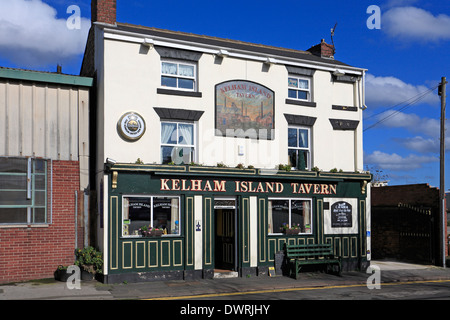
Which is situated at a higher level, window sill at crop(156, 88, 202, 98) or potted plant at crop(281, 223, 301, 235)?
window sill at crop(156, 88, 202, 98)

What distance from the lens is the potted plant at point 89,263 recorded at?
49.6 ft

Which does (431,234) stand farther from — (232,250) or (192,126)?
(192,126)

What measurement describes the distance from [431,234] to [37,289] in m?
16.1

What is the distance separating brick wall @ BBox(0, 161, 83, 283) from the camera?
15.0m

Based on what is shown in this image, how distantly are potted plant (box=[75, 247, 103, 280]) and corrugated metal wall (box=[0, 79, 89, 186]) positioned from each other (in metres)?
2.44

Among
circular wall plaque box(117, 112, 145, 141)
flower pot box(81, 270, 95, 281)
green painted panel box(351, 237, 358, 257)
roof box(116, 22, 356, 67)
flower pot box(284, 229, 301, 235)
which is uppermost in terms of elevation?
roof box(116, 22, 356, 67)

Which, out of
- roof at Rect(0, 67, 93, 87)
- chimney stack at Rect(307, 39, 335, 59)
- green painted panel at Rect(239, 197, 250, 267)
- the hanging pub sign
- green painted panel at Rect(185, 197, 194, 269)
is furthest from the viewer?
chimney stack at Rect(307, 39, 335, 59)

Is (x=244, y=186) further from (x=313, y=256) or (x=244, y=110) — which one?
(x=313, y=256)

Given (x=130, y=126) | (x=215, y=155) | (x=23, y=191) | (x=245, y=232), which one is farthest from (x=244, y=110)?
(x=23, y=191)

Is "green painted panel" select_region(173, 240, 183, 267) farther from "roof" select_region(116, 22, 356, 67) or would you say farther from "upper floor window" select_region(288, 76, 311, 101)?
"roof" select_region(116, 22, 356, 67)

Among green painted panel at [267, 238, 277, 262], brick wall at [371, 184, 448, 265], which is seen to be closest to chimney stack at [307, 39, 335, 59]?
brick wall at [371, 184, 448, 265]

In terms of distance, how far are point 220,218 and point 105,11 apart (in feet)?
29.4

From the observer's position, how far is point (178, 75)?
17.0 meters

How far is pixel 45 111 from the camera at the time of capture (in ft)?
52.4
